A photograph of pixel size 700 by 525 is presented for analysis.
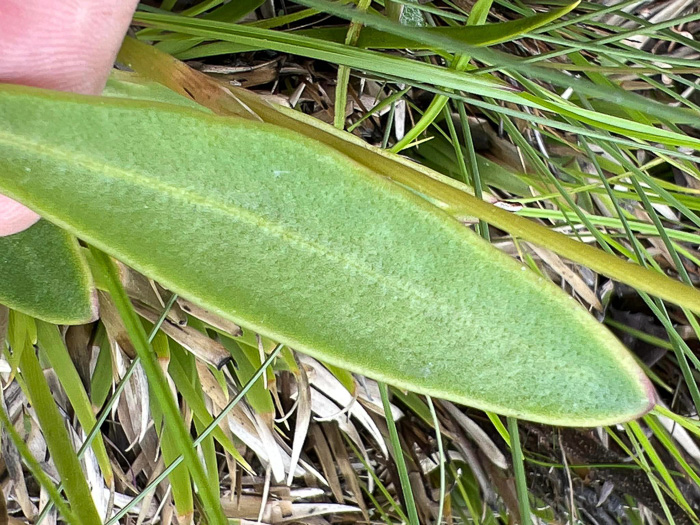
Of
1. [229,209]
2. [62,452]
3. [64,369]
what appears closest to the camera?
[229,209]

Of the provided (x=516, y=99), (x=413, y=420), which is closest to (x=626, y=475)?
(x=413, y=420)

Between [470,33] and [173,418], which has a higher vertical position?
[470,33]

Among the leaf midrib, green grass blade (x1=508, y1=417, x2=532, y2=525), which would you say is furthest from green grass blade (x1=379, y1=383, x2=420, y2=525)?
the leaf midrib

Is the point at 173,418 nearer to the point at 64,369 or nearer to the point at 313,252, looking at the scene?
the point at 313,252

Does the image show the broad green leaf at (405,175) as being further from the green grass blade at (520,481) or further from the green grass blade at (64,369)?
the green grass blade at (64,369)

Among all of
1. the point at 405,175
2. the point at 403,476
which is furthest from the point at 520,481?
the point at 405,175

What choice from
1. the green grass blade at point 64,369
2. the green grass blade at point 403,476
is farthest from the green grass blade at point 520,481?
the green grass blade at point 64,369

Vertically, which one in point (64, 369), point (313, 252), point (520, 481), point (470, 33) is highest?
point (470, 33)

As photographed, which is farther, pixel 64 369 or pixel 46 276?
pixel 64 369
